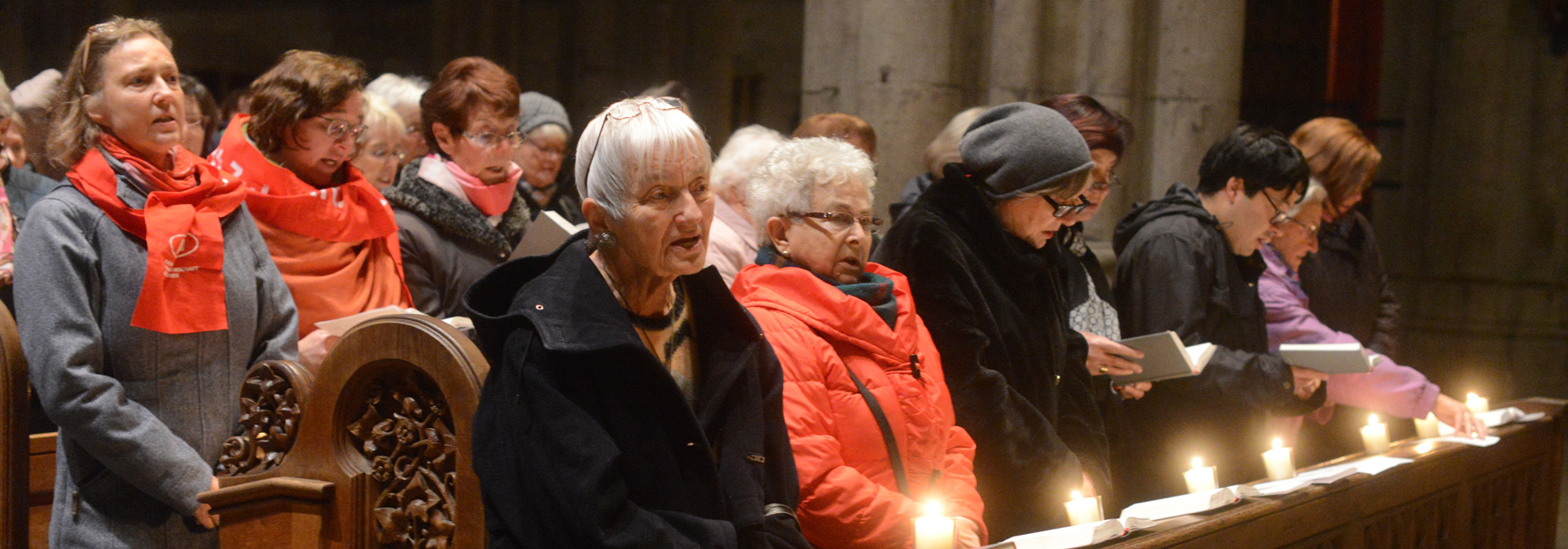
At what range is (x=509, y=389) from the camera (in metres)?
1.65

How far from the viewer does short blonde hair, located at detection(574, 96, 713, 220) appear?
67.6 inches

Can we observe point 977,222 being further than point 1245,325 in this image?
No

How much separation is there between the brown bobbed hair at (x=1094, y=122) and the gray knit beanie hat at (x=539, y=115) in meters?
1.88

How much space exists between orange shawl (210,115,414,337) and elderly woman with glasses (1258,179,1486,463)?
2491mm

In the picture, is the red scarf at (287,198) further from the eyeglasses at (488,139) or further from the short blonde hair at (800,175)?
the short blonde hair at (800,175)

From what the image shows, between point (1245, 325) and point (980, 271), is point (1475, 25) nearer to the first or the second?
point (1245, 325)

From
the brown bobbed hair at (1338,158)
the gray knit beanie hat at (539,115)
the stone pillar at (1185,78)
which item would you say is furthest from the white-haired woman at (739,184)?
the stone pillar at (1185,78)

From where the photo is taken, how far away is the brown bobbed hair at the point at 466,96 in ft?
10.6

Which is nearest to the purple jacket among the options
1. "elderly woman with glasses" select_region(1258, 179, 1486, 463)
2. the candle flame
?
"elderly woman with glasses" select_region(1258, 179, 1486, 463)

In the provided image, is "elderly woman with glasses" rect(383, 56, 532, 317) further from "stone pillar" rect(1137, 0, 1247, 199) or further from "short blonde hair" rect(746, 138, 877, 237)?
"stone pillar" rect(1137, 0, 1247, 199)

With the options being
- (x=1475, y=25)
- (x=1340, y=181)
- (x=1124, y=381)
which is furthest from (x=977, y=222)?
(x=1475, y=25)

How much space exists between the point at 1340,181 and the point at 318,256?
3173 mm

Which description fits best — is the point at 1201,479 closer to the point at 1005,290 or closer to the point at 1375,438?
the point at 1005,290

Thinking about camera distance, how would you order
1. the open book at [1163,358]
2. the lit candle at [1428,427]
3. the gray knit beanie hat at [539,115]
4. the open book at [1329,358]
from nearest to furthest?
the open book at [1163,358]
the open book at [1329,358]
the lit candle at [1428,427]
the gray knit beanie hat at [539,115]
